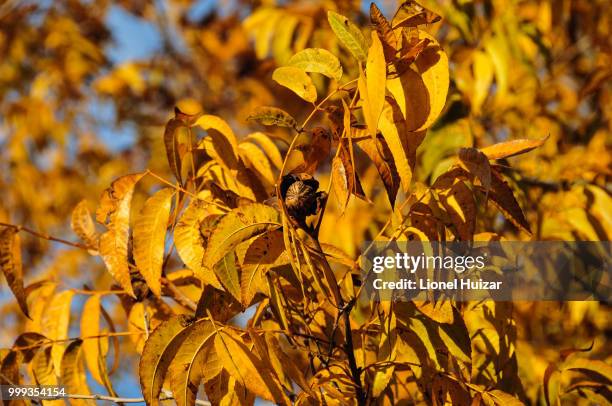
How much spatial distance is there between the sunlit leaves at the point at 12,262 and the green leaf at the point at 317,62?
21.8 inches

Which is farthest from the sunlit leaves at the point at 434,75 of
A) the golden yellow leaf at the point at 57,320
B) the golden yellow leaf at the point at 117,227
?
the golden yellow leaf at the point at 57,320

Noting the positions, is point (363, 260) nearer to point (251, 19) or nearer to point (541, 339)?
point (541, 339)

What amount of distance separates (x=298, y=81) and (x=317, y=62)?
0.12ft

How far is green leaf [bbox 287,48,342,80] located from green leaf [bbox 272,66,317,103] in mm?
11

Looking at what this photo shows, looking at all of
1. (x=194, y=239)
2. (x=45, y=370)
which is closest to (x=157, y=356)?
(x=194, y=239)

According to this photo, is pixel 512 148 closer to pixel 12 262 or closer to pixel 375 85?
pixel 375 85

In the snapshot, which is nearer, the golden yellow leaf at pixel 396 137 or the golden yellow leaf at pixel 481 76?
the golden yellow leaf at pixel 396 137

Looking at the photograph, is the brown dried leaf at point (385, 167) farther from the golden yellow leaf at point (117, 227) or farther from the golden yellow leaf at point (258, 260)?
the golden yellow leaf at point (117, 227)

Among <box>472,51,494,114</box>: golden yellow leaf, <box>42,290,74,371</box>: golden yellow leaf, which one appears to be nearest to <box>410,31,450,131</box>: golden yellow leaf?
<box>42,290,74,371</box>: golden yellow leaf

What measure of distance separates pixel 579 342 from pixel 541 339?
4.8 inches

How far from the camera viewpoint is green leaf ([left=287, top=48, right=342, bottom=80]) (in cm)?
100

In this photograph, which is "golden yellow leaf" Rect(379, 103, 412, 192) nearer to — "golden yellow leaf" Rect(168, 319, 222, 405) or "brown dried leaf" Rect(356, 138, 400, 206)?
"brown dried leaf" Rect(356, 138, 400, 206)

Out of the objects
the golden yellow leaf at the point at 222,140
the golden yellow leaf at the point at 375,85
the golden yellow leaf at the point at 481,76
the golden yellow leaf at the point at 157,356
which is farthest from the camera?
the golden yellow leaf at the point at 481,76

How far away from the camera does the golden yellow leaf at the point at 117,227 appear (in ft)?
3.46
